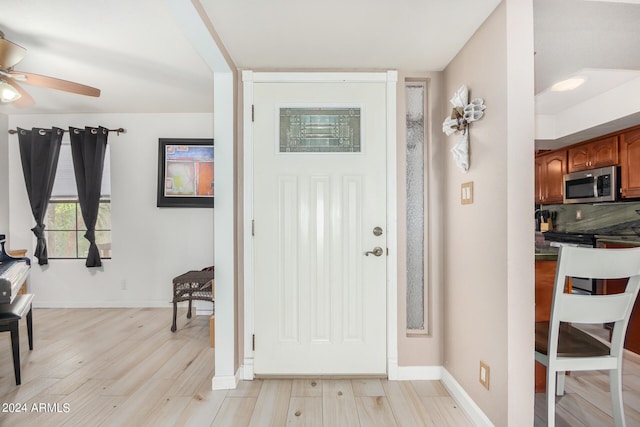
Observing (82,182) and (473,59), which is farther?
(82,182)

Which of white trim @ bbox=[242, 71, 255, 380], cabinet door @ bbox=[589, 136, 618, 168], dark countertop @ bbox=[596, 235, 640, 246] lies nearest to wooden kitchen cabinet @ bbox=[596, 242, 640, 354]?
dark countertop @ bbox=[596, 235, 640, 246]

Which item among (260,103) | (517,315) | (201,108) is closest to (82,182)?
(201,108)

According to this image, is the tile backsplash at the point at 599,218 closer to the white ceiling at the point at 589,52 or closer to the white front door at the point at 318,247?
the white ceiling at the point at 589,52

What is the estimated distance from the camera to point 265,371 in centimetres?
225

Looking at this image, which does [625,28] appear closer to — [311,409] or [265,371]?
[311,409]

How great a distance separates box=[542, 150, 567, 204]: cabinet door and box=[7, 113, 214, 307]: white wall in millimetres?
4407

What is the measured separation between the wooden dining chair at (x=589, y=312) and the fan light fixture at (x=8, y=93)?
→ 3504mm

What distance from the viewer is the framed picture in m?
3.85

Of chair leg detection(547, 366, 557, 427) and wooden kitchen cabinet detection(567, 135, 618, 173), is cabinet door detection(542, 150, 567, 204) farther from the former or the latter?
chair leg detection(547, 366, 557, 427)

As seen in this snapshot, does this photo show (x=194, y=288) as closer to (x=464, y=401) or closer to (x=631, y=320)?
(x=464, y=401)

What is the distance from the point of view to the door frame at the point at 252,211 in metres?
2.24

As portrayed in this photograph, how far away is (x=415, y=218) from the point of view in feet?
7.57

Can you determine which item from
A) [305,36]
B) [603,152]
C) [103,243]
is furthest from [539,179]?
[103,243]

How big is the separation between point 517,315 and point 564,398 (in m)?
1.00
